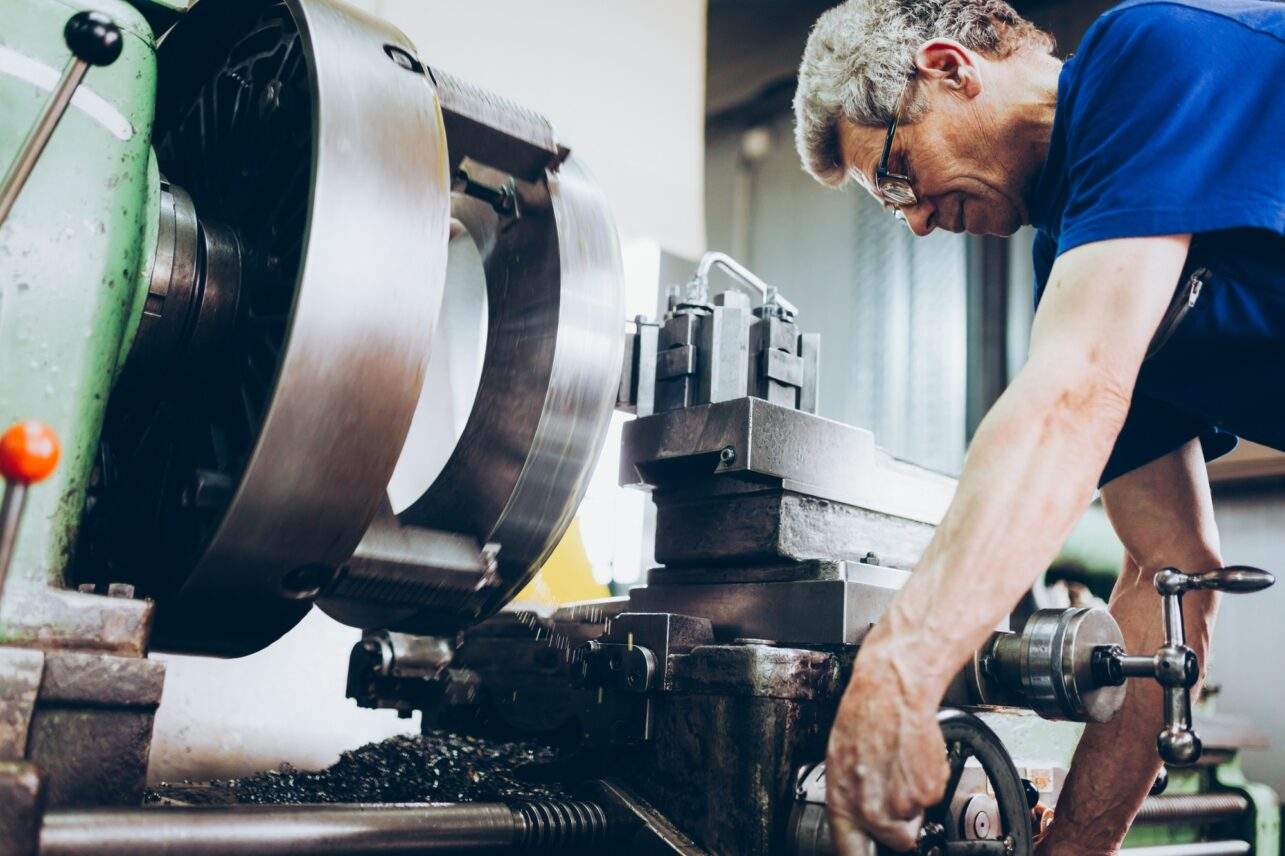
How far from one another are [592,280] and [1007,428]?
0.55 metres

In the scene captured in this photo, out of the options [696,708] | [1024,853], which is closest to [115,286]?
[696,708]

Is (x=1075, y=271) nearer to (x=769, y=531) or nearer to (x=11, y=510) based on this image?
(x=769, y=531)

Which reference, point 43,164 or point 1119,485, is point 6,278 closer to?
point 43,164

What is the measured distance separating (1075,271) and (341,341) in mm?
640

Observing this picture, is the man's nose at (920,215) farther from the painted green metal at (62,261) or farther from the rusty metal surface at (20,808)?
the rusty metal surface at (20,808)

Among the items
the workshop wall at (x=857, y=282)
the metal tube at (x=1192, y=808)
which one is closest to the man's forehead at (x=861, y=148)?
the metal tube at (x=1192, y=808)

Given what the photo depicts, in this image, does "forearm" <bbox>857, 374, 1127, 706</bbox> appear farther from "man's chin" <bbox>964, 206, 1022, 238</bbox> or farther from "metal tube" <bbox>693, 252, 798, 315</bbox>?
"metal tube" <bbox>693, 252, 798, 315</bbox>

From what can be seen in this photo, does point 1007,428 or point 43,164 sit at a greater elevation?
point 43,164

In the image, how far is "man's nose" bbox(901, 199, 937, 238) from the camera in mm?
1372

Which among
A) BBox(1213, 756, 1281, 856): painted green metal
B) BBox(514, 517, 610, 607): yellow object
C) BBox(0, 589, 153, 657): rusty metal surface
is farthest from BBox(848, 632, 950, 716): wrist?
BBox(1213, 756, 1281, 856): painted green metal

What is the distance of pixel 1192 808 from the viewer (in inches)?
72.8

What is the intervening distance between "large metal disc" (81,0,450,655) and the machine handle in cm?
77

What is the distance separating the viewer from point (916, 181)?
1.33 meters

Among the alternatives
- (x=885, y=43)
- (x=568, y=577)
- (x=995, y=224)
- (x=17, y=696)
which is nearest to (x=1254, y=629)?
(x=568, y=577)
